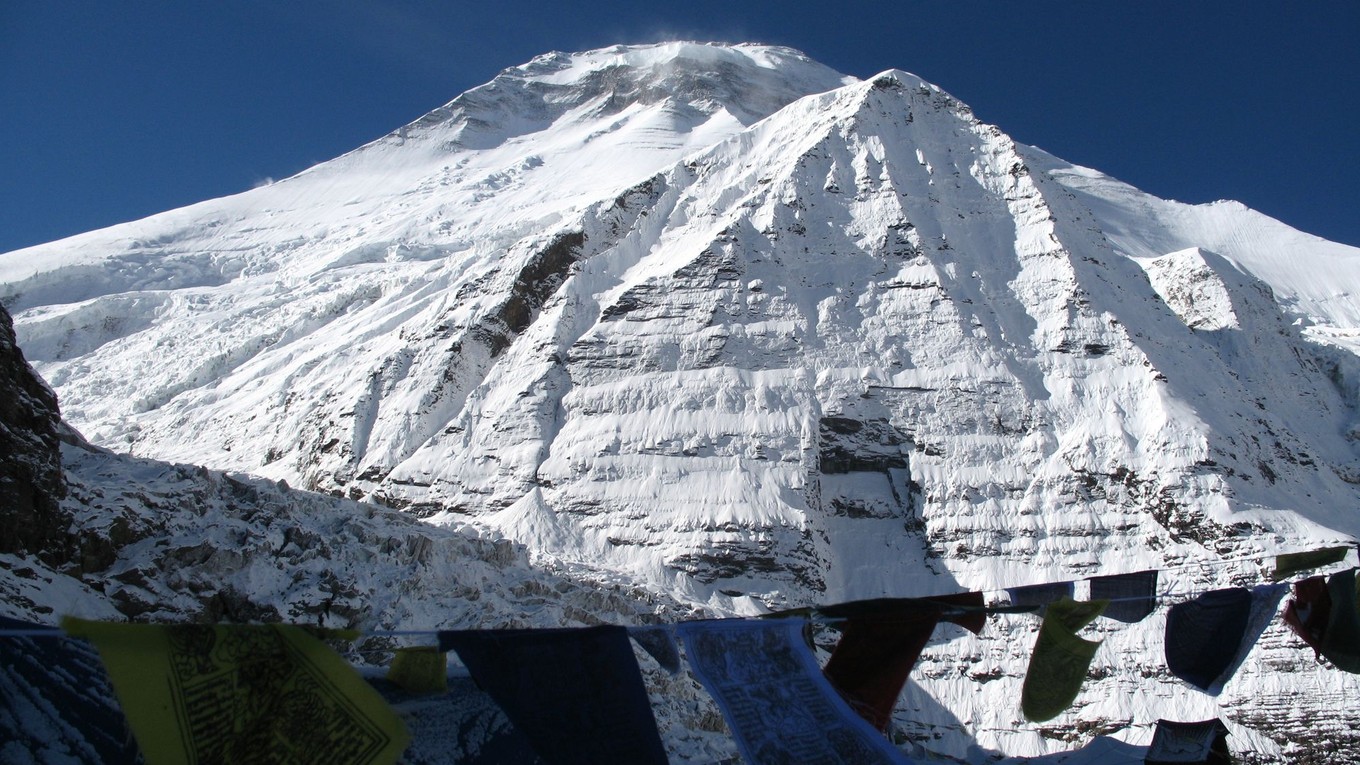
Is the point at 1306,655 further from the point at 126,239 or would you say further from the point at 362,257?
the point at 126,239

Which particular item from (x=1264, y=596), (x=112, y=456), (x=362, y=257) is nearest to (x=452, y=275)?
(x=362, y=257)

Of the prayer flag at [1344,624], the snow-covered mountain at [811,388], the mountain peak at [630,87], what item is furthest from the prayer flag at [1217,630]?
the mountain peak at [630,87]

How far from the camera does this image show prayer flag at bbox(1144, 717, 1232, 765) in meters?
12.7

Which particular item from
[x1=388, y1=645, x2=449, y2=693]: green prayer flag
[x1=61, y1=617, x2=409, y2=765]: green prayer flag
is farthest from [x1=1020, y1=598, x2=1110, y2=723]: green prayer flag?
[x1=61, y1=617, x2=409, y2=765]: green prayer flag

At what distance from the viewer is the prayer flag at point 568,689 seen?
26.2 feet

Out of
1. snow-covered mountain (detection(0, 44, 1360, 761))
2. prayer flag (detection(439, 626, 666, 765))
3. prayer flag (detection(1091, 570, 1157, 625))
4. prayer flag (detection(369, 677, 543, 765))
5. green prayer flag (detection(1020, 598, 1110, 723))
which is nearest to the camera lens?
prayer flag (detection(439, 626, 666, 765))

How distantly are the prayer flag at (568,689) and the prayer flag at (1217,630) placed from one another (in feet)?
29.4

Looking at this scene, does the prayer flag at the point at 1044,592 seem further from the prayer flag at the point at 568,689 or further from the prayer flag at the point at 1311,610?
the prayer flag at the point at 568,689

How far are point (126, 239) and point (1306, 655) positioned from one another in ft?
317

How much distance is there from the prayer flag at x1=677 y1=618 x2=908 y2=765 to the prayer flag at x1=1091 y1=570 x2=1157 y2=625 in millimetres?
6199

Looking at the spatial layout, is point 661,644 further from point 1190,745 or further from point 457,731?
point 1190,745

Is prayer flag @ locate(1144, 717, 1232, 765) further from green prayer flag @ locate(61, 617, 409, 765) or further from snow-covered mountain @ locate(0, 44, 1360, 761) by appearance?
snow-covered mountain @ locate(0, 44, 1360, 761)

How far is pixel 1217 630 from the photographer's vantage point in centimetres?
1264

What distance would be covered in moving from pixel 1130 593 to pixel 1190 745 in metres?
2.28
